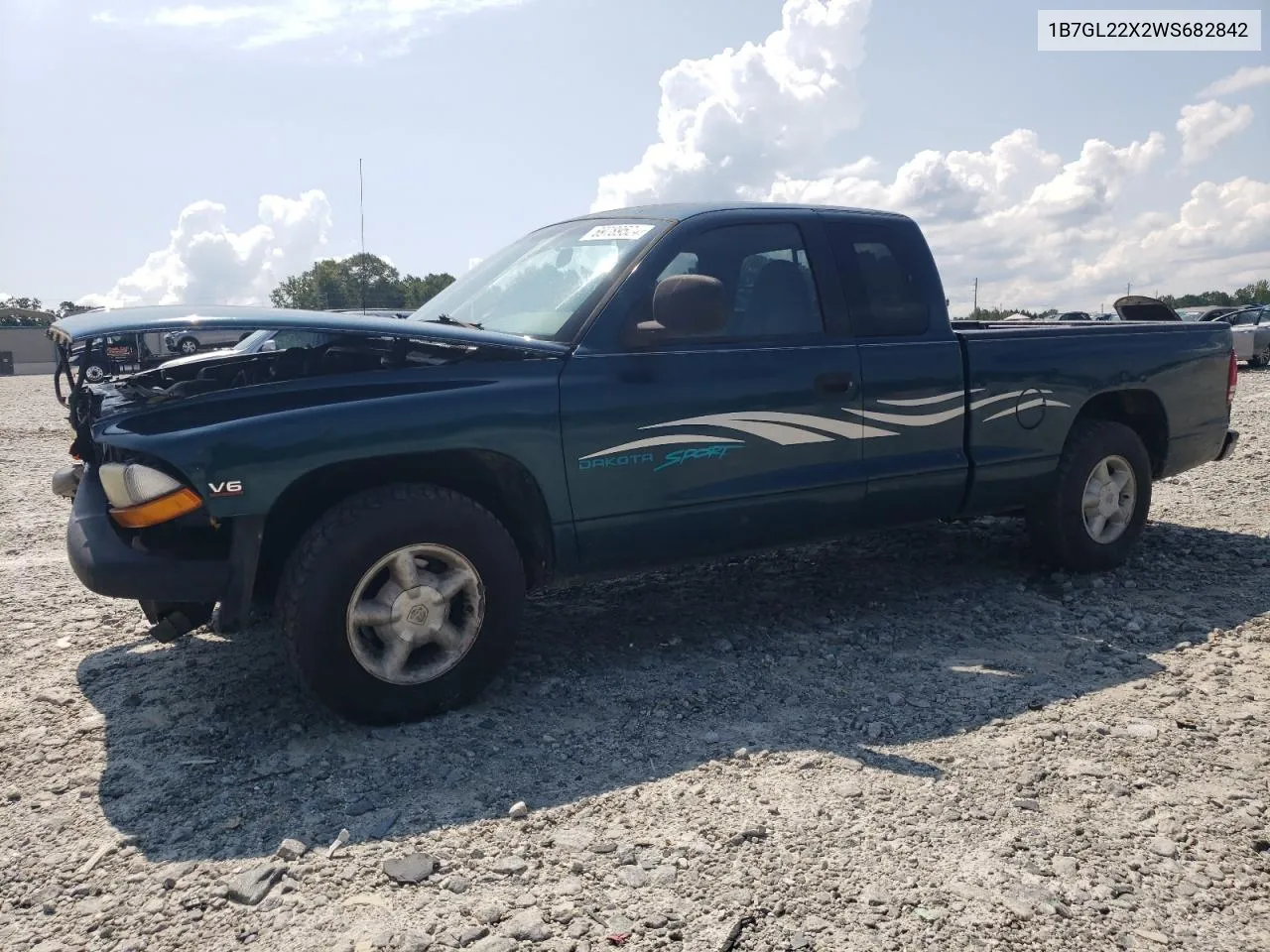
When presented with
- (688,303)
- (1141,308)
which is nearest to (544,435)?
(688,303)

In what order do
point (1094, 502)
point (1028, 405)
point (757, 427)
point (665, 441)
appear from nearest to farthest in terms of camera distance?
point (665, 441) → point (757, 427) → point (1028, 405) → point (1094, 502)

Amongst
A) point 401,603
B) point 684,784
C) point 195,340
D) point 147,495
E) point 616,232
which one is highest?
point 616,232

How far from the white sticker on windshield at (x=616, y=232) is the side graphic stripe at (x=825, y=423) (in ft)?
2.80

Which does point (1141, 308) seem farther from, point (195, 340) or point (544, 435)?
point (195, 340)

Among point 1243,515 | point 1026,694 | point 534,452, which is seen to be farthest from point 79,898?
point 1243,515

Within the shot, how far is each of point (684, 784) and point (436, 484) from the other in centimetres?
134

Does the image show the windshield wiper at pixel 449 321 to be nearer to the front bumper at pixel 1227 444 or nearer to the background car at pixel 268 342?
the background car at pixel 268 342

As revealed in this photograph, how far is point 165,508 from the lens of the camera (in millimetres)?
3152

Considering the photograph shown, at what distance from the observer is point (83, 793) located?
307 cm

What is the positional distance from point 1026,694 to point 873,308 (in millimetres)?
1764

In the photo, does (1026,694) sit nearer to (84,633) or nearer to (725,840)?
(725,840)

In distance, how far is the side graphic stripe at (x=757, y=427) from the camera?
3.89 metres

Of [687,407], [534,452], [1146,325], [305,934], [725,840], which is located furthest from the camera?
[1146,325]

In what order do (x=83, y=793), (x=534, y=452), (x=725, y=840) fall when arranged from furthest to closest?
(x=534, y=452)
(x=83, y=793)
(x=725, y=840)
